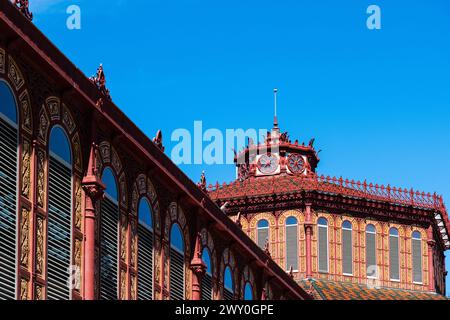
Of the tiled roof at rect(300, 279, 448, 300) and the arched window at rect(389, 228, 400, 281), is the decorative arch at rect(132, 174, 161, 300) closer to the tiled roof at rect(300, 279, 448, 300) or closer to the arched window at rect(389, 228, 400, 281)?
the tiled roof at rect(300, 279, 448, 300)

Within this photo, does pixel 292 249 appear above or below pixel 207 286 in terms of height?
above

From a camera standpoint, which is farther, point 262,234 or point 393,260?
point 393,260

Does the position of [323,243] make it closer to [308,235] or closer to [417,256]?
[308,235]

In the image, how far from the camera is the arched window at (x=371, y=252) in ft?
262

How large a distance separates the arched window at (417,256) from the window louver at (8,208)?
5165cm

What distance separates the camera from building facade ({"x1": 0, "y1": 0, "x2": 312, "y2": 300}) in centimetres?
3347

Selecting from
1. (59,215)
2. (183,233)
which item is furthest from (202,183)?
(59,215)

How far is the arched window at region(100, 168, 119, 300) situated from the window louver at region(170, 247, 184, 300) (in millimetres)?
6147

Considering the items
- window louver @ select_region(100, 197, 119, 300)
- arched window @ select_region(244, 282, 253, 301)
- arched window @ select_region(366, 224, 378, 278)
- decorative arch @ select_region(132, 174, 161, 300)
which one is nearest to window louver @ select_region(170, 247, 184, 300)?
decorative arch @ select_region(132, 174, 161, 300)

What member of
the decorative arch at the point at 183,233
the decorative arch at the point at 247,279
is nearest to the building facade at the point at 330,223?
the decorative arch at the point at 247,279

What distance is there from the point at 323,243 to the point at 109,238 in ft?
134

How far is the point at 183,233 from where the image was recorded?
48.0 meters
